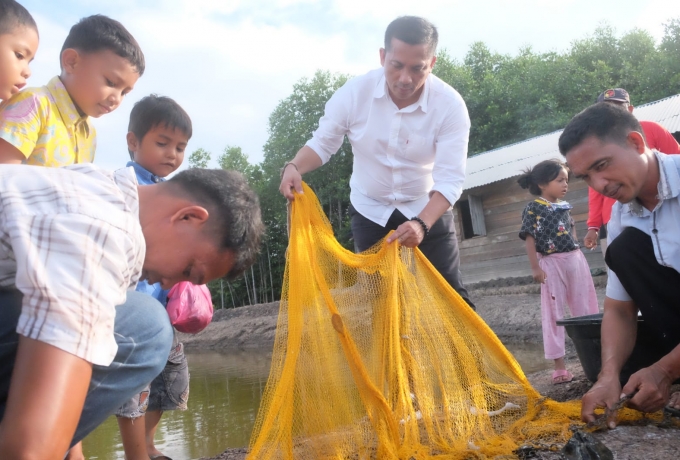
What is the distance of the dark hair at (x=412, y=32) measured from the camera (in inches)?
126

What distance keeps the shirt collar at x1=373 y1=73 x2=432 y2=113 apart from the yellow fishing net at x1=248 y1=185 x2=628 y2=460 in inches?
32.8

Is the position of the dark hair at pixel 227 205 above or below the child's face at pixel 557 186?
below

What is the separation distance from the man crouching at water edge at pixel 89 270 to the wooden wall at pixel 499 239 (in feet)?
41.6

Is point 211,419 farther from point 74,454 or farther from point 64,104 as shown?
point 64,104

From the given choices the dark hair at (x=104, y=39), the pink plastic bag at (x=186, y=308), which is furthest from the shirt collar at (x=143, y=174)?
the pink plastic bag at (x=186, y=308)

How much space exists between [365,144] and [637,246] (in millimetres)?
1525

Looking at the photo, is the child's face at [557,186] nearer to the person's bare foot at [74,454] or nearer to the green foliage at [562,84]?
the person's bare foot at [74,454]

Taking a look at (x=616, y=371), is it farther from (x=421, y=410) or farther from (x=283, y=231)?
(x=283, y=231)

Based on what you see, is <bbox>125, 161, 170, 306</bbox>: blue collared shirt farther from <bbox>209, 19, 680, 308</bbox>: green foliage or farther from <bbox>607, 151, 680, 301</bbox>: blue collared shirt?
<bbox>209, 19, 680, 308</bbox>: green foliage

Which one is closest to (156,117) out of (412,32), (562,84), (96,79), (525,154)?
(96,79)

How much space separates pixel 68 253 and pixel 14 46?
160cm

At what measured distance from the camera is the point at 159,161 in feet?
10.0

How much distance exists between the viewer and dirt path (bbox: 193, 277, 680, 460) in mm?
2105

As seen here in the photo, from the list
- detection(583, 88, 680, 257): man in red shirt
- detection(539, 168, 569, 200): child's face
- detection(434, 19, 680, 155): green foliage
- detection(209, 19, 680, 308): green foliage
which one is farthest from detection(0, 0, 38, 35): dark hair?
detection(434, 19, 680, 155): green foliage
